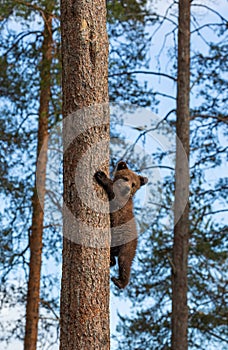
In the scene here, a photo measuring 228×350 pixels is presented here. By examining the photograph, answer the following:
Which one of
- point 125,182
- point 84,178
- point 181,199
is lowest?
point 84,178

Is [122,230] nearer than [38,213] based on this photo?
Yes

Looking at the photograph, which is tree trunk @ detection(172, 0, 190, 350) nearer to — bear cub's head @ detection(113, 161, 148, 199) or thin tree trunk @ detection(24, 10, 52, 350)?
thin tree trunk @ detection(24, 10, 52, 350)

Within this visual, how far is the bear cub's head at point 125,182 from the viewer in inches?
229

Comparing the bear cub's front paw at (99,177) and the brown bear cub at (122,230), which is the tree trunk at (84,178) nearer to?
the bear cub's front paw at (99,177)

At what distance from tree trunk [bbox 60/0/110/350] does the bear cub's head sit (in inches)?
32.4

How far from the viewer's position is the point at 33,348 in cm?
1173

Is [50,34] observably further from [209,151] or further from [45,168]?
[209,151]

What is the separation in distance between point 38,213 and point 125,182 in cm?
603

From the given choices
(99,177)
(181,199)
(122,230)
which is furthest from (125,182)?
(181,199)

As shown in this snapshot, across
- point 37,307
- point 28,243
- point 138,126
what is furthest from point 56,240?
point 138,126

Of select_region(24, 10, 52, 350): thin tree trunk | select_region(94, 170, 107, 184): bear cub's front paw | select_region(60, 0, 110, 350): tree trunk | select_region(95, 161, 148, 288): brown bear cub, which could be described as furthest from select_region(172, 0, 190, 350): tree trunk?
select_region(94, 170, 107, 184): bear cub's front paw

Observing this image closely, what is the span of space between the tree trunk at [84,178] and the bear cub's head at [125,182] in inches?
32.4

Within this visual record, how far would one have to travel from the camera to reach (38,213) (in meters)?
12.0

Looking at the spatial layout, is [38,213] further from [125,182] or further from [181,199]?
[125,182]
